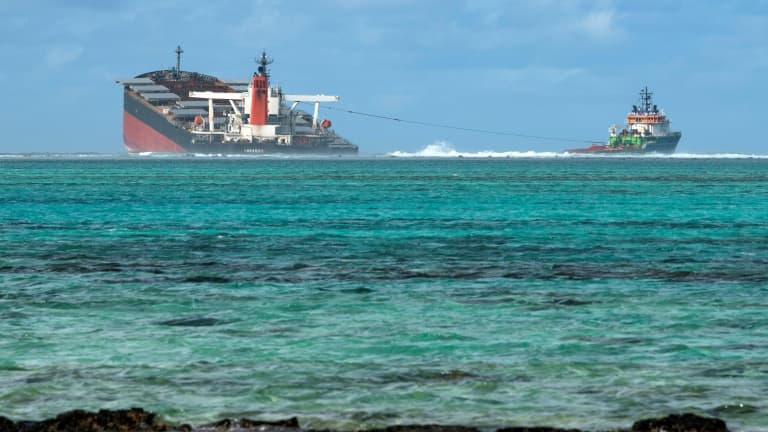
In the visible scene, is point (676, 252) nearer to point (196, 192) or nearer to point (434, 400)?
point (434, 400)

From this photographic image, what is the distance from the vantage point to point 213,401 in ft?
35.3

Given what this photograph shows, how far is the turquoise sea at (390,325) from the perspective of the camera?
35.4ft

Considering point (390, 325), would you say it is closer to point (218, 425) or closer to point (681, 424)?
point (218, 425)

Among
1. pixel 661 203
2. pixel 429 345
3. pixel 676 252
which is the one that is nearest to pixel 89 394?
pixel 429 345

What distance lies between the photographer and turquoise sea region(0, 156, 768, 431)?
10781 mm

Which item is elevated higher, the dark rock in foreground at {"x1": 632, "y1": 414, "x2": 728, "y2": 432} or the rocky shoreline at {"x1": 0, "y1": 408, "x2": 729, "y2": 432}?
the dark rock in foreground at {"x1": 632, "y1": 414, "x2": 728, "y2": 432}

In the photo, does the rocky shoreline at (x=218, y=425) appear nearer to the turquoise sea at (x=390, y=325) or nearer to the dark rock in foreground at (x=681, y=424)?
the dark rock in foreground at (x=681, y=424)

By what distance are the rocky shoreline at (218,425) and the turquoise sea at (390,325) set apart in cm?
38

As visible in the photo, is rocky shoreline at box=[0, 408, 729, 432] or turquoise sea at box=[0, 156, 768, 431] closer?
rocky shoreline at box=[0, 408, 729, 432]

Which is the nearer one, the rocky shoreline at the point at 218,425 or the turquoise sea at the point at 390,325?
the rocky shoreline at the point at 218,425

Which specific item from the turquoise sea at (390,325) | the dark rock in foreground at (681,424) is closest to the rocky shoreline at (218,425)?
the dark rock in foreground at (681,424)

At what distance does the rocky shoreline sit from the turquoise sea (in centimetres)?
38

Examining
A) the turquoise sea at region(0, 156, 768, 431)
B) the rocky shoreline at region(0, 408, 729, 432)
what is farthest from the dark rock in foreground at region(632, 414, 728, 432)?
the turquoise sea at region(0, 156, 768, 431)

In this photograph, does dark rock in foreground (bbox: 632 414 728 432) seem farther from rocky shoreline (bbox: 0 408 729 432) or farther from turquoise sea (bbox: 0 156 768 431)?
turquoise sea (bbox: 0 156 768 431)
